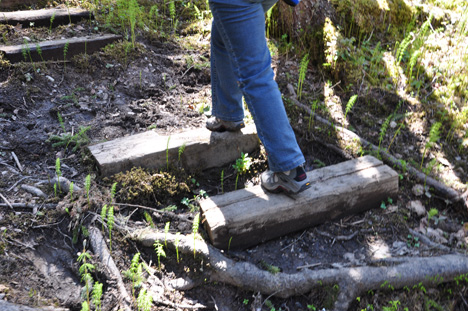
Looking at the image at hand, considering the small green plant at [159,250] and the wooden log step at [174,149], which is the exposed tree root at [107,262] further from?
the wooden log step at [174,149]

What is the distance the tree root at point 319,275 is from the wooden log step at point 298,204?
194 millimetres

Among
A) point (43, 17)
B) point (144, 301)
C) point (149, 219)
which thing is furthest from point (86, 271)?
point (43, 17)

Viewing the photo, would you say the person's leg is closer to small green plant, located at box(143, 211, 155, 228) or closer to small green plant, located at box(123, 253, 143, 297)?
small green plant, located at box(143, 211, 155, 228)

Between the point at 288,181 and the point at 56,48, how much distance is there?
10.2ft

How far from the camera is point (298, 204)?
3.08 m

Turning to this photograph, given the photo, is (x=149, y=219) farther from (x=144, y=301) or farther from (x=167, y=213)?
(x=144, y=301)

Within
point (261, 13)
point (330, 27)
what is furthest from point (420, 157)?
point (261, 13)

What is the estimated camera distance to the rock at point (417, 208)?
3443mm

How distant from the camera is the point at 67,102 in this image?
4.13 m

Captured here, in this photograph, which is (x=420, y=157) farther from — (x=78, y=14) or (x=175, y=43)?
(x=78, y=14)

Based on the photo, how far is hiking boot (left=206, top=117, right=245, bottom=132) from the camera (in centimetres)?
364

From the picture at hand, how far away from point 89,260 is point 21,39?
10.7 feet

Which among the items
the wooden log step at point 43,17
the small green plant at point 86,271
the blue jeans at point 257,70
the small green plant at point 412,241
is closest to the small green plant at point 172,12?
the wooden log step at point 43,17

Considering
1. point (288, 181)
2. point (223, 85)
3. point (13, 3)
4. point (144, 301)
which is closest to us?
point (144, 301)
